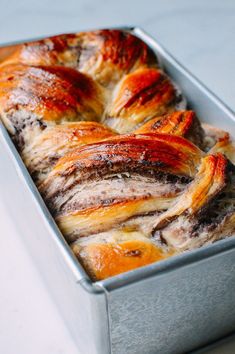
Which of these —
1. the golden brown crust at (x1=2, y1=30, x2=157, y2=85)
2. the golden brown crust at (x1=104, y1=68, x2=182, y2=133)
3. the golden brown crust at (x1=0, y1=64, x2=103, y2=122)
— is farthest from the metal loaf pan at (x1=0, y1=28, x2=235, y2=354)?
the golden brown crust at (x1=2, y1=30, x2=157, y2=85)

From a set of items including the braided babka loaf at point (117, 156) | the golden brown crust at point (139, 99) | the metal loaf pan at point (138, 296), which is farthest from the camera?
the golden brown crust at point (139, 99)

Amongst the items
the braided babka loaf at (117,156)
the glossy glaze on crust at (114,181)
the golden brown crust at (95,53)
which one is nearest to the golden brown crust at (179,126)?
the braided babka loaf at (117,156)

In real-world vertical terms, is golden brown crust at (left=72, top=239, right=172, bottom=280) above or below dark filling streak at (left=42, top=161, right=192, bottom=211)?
below

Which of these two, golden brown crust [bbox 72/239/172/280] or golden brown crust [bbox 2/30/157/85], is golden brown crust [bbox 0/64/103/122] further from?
golden brown crust [bbox 72/239/172/280]

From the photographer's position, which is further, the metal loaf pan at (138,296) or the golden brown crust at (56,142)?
the golden brown crust at (56,142)

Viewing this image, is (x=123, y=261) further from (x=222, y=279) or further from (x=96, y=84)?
(x=96, y=84)

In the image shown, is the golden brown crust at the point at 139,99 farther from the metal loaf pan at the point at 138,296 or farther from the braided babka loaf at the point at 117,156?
the metal loaf pan at the point at 138,296
